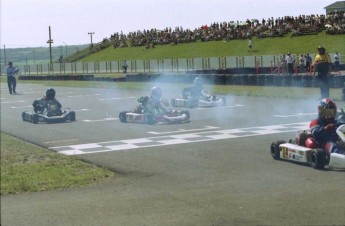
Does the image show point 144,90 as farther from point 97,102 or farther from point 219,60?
point 219,60

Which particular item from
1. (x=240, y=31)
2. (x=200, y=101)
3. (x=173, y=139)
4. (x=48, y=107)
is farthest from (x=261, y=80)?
(x=240, y=31)

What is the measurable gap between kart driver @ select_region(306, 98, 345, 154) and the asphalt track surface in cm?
46

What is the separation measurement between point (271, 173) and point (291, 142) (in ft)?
5.36

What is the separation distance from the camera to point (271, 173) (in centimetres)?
895

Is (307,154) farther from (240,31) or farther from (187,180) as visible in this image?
(240,31)

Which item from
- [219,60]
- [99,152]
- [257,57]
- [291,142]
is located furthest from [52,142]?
[219,60]

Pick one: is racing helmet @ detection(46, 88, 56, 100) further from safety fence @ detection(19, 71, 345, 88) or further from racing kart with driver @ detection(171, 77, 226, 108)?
safety fence @ detection(19, 71, 345, 88)

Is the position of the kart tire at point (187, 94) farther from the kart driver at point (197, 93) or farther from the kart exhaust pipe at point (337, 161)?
Answer: the kart exhaust pipe at point (337, 161)

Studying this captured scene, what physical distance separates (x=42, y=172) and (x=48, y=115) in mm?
8563

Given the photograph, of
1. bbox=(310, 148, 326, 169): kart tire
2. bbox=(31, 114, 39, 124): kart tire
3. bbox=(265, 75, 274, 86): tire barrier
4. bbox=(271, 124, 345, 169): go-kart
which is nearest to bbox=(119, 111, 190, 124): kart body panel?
bbox=(31, 114, 39, 124): kart tire

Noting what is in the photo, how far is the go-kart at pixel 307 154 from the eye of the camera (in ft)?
30.0

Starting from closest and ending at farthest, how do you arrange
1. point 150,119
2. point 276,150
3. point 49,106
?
point 276,150 → point 150,119 → point 49,106

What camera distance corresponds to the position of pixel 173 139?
13.2 meters

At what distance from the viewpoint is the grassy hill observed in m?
42.8
